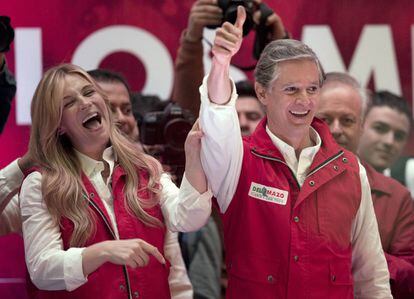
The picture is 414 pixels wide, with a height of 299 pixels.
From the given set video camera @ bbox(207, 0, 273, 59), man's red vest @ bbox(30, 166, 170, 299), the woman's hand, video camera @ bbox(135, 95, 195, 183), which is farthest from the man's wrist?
the woman's hand

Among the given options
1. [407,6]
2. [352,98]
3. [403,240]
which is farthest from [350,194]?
[407,6]

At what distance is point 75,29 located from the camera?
380 cm

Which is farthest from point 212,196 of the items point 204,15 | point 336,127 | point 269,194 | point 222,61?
point 204,15

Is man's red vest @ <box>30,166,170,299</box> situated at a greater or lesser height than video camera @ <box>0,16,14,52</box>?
lesser

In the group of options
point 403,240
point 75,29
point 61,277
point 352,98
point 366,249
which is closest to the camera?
point 61,277

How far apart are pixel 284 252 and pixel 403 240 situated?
0.80 meters

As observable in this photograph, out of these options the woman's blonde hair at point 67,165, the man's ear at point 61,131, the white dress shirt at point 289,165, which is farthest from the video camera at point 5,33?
the white dress shirt at point 289,165

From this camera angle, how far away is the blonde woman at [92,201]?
2369 mm

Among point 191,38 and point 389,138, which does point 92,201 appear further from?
point 389,138

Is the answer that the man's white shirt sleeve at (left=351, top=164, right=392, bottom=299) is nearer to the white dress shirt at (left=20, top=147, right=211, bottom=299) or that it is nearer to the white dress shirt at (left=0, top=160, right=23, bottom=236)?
the white dress shirt at (left=20, top=147, right=211, bottom=299)

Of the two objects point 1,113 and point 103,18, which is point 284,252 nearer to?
point 1,113

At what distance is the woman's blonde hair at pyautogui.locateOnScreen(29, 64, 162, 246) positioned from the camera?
2.48m

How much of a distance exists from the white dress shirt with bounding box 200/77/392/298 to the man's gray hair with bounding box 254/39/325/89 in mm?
166

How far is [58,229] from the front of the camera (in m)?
2.48
